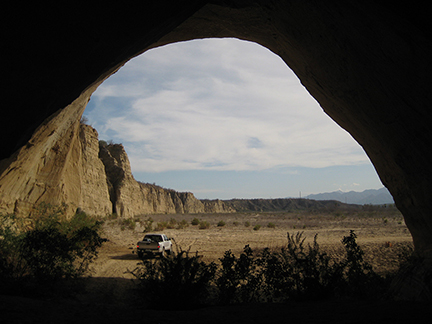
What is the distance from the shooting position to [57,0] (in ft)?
12.5

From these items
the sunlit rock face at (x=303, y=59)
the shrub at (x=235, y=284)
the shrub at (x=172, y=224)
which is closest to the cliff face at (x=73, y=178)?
the sunlit rock face at (x=303, y=59)

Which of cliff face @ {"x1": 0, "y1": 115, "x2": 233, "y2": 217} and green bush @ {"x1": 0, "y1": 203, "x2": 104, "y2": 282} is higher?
cliff face @ {"x1": 0, "y1": 115, "x2": 233, "y2": 217}

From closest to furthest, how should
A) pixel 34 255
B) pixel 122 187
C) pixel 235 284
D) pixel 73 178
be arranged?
pixel 235 284 < pixel 34 255 < pixel 73 178 < pixel 122 187

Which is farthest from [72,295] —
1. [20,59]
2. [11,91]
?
[20,59]

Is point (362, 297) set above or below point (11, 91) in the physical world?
below

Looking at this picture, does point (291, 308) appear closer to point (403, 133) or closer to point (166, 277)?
point (166, 277)

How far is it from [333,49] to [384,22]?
5.55 ft

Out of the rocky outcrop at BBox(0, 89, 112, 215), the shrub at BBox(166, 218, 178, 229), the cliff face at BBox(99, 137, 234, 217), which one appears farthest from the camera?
the cliff face at BBox(99, 137, 234, 217)

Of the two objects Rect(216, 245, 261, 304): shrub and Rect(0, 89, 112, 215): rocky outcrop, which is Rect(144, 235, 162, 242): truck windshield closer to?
Rect(0, 89, 112, 215): rocky outcrop

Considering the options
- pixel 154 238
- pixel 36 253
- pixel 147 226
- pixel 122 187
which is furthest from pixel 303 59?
pixel 122 187

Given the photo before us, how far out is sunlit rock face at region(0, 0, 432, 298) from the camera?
404 cm

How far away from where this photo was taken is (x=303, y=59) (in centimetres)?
765

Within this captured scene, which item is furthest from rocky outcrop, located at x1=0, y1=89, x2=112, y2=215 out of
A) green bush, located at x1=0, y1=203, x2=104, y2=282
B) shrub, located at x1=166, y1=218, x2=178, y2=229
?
shrub, located at x1=166, y1=218, x2=178, y2=229

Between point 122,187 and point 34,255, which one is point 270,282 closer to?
point 34,255
